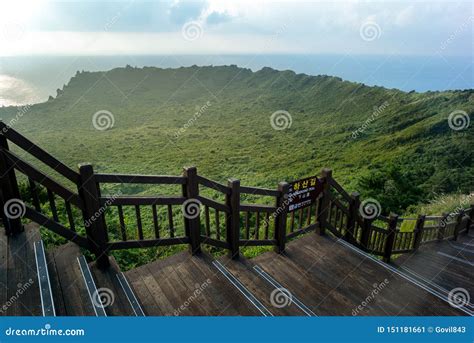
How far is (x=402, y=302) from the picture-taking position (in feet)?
10.9

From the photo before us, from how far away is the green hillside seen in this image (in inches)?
914

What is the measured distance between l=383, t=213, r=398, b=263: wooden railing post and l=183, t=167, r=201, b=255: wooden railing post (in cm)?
395

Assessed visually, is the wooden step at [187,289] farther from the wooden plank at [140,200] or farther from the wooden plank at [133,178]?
the wooden plank at [133,178]

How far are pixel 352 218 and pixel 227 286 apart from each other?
9.42ft

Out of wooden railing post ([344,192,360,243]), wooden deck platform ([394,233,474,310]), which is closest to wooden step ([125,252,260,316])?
wooden railing post ([344,192,360,243])

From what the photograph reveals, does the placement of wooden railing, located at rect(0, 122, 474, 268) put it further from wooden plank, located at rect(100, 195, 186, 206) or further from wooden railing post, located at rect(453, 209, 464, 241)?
wooden railing post, located at rect(453, 209, 464, 241)

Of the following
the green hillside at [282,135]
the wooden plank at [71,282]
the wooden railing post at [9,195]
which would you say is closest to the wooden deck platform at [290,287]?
the wooden plank at [71,282]

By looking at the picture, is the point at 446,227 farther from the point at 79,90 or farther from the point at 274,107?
the point at 79,90

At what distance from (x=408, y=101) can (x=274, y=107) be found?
91.5 ft

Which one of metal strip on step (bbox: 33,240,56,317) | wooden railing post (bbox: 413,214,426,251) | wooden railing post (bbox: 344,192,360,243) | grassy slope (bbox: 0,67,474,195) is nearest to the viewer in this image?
metal strip on step (bbox: 33,240,56,317)

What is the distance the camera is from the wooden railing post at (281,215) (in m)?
3.90

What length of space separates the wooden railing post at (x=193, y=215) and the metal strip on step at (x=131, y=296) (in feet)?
2.80

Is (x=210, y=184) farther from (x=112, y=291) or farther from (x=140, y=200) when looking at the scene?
(x=112, y=291)

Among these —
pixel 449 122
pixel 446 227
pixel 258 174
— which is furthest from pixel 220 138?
pixel 446 227
